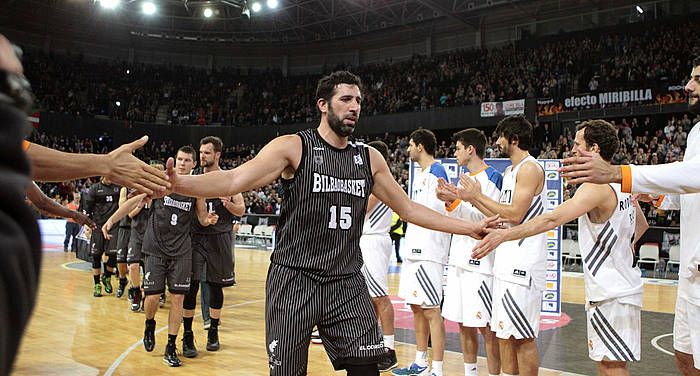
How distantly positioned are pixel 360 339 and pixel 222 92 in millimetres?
32263

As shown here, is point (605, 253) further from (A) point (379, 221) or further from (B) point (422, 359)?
(A) point (379, 221)

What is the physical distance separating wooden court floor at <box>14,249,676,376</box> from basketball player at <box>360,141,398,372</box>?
48 cm

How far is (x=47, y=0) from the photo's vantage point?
30.2 m

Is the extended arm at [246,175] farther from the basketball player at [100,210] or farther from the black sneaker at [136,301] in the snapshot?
the basketball player at [100,210]

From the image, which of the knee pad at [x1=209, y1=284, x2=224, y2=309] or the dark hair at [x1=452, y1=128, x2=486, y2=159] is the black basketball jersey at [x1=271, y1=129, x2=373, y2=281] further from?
the knee pad at [x1=209, y1=284, x2=224, y2=309]

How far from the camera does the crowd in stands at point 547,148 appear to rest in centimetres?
1694

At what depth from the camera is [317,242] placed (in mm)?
3623

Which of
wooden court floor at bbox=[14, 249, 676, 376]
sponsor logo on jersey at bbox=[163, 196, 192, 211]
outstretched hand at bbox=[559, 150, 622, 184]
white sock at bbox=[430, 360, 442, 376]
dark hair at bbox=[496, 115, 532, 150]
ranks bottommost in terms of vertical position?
wooden court floor at bbox=[14, 249, 676, 376]

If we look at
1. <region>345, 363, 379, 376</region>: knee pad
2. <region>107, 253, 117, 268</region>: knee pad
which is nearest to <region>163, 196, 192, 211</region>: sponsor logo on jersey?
<region>345, 363, 379, 376</region>: knee pad

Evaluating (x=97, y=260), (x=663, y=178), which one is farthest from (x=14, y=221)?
(x=97, y=260)

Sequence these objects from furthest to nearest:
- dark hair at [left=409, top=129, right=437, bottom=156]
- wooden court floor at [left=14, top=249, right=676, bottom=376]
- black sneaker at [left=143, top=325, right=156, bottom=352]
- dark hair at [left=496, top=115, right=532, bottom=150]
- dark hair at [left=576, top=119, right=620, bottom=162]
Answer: black sneaker at [left=143, top=325, right=156, bottom=352] < dark hair at [left=409, top=129, right=437, bottom=156] < wooden court floor at [left=14, top=249, right=676, bottom=376] < dark hair at [left=496, top=115, right=532, bottom=150] < dark hair at [left=576, top=119, right=620, bottom=162]

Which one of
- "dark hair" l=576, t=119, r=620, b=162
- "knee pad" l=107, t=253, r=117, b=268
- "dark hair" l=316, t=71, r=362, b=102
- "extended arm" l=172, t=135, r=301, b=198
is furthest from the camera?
"knee pad" l=107, t=253, r=117, b=268

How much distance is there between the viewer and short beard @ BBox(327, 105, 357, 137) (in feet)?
12.5

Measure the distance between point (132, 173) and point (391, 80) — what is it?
2769 cm
